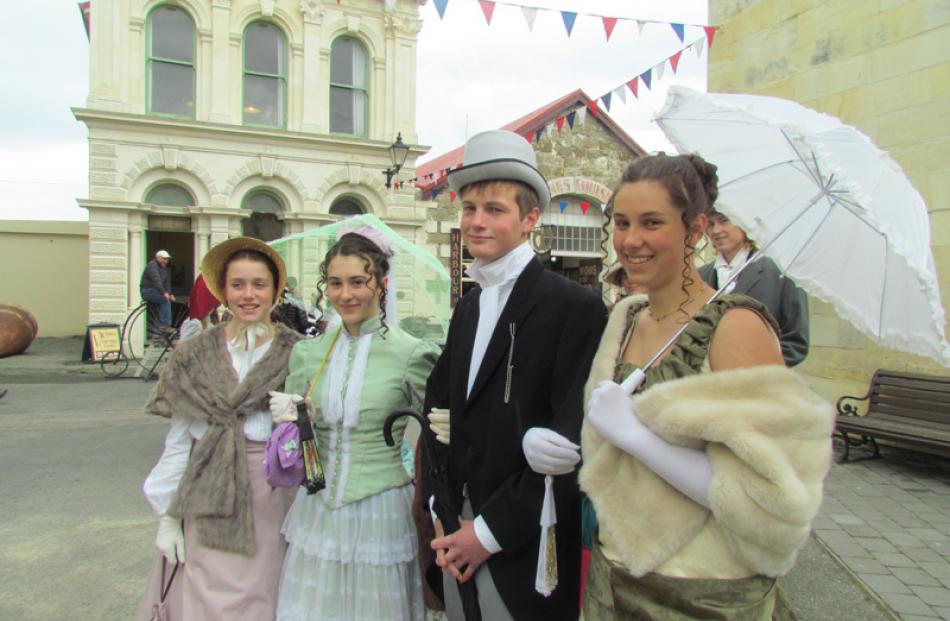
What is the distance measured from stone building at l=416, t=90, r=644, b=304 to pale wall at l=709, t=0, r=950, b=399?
769 centimetres

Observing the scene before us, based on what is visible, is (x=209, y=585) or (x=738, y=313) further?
(x=209, y=585)

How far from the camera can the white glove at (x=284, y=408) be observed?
79.9 inches

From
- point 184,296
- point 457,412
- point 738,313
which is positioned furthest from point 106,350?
point 738,313

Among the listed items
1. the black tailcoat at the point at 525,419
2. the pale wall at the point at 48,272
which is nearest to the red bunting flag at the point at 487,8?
the black tailcoat at the point at 525,419

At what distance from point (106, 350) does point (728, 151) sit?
1177 centimetres

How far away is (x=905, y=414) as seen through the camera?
16.6ft

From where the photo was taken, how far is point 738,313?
1.30 metres

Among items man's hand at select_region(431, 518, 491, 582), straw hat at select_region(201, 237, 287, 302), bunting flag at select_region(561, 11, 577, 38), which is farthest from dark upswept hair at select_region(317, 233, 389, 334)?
bunting flag at select_region(561, 11, 577, 38)

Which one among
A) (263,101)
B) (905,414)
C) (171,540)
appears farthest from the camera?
(263,101)

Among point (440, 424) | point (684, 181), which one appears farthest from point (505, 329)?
point (684, 181)

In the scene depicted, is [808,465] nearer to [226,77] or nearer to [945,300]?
[945,300]

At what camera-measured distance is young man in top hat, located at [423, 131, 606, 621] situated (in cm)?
156

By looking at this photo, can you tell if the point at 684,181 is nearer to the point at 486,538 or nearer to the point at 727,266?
the point at 486,538

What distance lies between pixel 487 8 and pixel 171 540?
6.11 metres
